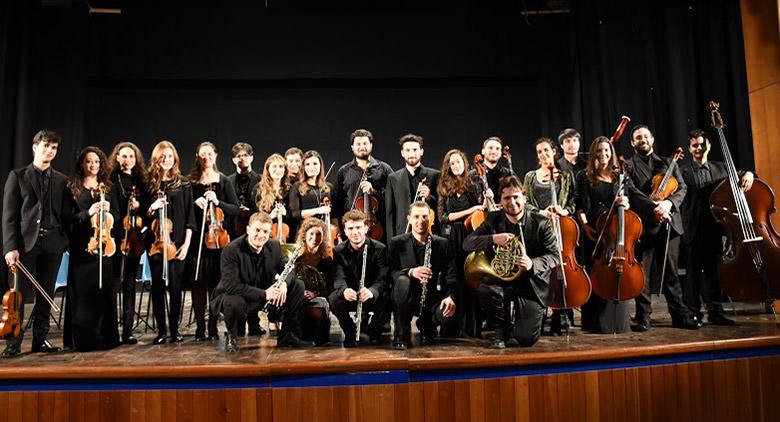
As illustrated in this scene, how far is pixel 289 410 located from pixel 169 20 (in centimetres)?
529

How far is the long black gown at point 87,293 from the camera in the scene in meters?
3.27

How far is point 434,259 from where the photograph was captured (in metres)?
3.36

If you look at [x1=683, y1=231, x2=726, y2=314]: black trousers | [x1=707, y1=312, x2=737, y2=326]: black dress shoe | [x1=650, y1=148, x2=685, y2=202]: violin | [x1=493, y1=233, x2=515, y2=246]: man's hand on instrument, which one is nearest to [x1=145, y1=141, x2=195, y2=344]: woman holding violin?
[x1=493, y1=233, x2=515, y2=246]: man's hand on instrument

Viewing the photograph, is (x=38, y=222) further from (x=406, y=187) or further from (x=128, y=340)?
(x=406, y=187)

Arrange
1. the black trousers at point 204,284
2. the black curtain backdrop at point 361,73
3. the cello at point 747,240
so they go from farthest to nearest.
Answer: the black curtain backdrop at point 361,73
the black trousers at point 204,284
the cello at point 747,240

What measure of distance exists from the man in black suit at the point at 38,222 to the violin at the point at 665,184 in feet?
11.1

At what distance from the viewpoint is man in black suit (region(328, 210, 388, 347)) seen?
3191 millimetres

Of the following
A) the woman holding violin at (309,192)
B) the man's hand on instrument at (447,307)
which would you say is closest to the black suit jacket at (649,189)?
the man's hand on instrument at (447,307)

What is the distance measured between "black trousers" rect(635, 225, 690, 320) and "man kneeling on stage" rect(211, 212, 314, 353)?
1.99m

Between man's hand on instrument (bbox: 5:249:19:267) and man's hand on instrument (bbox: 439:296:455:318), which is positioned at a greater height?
man's hand on instrument (bbox: 5:249:19:267)

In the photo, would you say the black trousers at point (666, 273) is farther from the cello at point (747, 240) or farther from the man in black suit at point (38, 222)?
the man in black suit at point (38, 222)

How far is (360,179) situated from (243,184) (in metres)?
0.82

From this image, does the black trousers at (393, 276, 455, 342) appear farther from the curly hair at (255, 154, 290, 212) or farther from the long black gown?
the long black gown

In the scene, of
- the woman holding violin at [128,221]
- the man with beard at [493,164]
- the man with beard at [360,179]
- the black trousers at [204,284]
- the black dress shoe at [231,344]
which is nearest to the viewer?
the black dress shoe at [231,344]
